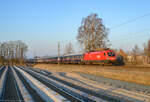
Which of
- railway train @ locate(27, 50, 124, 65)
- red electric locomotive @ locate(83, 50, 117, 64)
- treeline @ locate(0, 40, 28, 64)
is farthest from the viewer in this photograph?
treeline @ locate(0, 40, 28, 64)

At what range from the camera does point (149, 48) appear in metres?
58.0

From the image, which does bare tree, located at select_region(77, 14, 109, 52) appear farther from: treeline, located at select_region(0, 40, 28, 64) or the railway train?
treeline, located at select_region(0, 40, 28, 64)

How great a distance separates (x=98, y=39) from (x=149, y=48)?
25779mm

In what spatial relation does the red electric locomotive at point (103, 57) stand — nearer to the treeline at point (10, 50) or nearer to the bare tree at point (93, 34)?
the bare tree at point (93, 34)

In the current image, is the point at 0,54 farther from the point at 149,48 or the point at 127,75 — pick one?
the point at 127,75

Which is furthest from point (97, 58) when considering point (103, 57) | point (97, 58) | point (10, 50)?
point (10, 50)

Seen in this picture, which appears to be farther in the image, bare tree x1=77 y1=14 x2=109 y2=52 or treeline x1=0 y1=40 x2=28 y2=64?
treeline x1=0 y1=40 x2=28 y2=64

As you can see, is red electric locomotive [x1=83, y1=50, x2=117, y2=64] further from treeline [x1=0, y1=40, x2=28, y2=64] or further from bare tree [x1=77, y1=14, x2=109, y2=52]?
treeline [x1=0, y1=40, x2=28, y2=64]

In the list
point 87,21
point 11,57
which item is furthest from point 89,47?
point 11,57

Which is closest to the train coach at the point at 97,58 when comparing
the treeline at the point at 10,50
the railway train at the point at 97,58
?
the railway train at the point at 97,58

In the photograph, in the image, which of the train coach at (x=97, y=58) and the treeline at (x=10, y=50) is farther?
the treeline at (x=10, y=50)

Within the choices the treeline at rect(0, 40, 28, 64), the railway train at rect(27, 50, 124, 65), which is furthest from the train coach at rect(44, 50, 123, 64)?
the treeline at rect(0, 40, 28, 64)

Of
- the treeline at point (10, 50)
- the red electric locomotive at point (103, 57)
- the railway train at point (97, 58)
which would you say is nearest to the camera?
the red electric locomotive at point (103, 57)

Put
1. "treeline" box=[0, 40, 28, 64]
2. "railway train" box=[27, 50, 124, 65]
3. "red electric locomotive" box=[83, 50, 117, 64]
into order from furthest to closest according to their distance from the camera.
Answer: "treeline" box=[0, 40, 28, 64] → "railway train" box=[27, 50, 124, 65] → "red electric locomotive" box=[83, 50, 117, 64]
